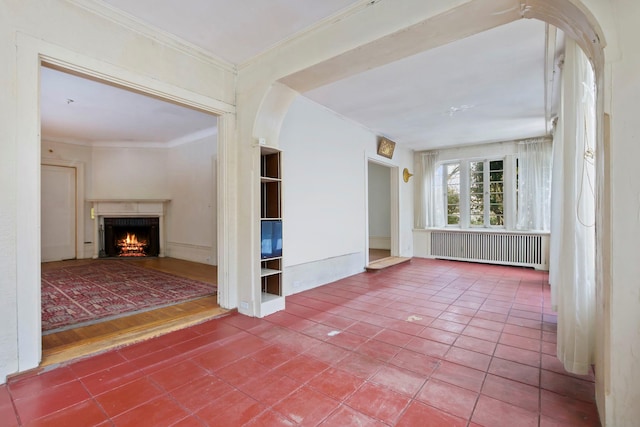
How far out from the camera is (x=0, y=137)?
192 centimetres

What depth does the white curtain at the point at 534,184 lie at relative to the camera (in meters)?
6.05

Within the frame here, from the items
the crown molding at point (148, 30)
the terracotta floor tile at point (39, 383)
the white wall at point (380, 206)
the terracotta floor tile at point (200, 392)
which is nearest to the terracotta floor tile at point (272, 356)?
the terracotta floor tile at point (200, 392)

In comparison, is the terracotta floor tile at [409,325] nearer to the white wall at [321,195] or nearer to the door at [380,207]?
the white wall at [321,195]

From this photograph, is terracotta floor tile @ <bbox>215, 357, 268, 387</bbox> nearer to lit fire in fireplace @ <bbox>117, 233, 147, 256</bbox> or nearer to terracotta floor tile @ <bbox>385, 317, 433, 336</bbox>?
terracotta floor tile @ <bbox>385, 317, 433, 336</bbox>

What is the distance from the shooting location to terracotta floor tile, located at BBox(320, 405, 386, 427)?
1.56 m

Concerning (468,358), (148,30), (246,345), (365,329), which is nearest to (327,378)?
(246,345)

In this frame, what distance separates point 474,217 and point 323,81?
18.7 feet

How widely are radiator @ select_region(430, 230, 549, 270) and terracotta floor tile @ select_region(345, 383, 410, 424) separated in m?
5.89

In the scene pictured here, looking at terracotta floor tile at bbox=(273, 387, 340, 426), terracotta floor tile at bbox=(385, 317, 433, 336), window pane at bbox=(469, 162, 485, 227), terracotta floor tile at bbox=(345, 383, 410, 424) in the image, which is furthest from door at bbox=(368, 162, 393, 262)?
terracotta floor tile at bbox=(273, 387, 340, 426)

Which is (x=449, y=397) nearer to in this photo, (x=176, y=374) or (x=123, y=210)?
(x=176, y=374)

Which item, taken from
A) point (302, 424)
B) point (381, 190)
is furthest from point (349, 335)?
point (381, 190)

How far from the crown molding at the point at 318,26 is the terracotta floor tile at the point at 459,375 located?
2.81 m

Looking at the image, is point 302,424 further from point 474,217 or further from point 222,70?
point 474,217

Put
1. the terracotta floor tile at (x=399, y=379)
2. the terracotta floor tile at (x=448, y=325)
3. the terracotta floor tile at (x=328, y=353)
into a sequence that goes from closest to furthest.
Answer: the terracotta floor tile at (x=399, y=379)
the terracotta floor tile at (x=328, y=353)
the terracotta floor tile at (x=448, y=325)
